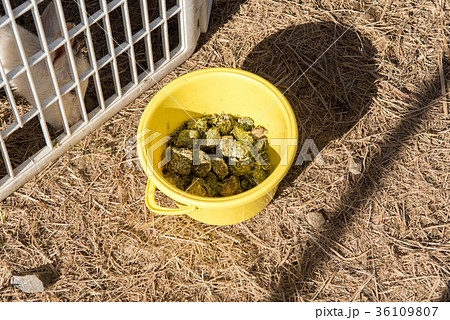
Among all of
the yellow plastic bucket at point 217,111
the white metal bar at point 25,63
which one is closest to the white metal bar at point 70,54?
the white metal bar at point 25,63

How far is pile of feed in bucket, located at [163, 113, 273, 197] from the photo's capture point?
190cm

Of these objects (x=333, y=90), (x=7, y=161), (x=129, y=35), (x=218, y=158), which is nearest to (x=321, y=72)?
(x=333, y=90)

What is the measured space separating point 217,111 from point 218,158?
0.76ft

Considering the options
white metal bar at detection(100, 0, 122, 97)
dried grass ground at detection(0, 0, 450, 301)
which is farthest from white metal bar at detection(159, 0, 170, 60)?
white metal bar at detection(100, 0, 122, 97)

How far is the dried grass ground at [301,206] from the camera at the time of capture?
190 cm

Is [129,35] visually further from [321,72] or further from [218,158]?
[321,72]

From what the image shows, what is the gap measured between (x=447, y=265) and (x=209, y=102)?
115 centimetres

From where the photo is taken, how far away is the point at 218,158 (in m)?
1.97

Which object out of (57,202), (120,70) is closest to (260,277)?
(57,202)

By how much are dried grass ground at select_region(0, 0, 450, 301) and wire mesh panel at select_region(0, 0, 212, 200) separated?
0.08m

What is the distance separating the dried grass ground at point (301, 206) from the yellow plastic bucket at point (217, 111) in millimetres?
160

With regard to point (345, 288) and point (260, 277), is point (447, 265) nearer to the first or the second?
point (345, 288)

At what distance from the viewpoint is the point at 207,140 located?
6.55 ft

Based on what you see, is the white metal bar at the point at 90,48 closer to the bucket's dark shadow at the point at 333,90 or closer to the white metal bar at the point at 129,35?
the white metal bar at the point at 129,35
